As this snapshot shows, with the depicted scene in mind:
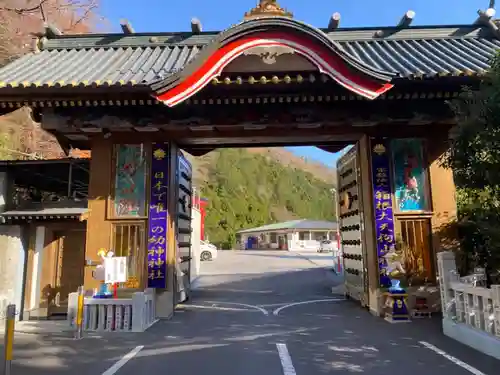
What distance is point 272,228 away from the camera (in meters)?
55.7

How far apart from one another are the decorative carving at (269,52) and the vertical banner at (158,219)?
10.6ft

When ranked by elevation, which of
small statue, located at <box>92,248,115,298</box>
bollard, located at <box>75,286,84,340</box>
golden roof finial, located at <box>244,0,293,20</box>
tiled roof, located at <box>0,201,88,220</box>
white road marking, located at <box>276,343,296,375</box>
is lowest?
white road marking, located at <box>276,343,296,375</box>

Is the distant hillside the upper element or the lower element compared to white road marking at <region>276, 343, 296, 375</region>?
upper

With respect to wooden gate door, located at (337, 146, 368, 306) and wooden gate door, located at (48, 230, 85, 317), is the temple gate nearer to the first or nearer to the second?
wooden gate door, located at (337, 146, 368, 306)

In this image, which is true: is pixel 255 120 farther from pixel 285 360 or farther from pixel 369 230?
pixel 285 360

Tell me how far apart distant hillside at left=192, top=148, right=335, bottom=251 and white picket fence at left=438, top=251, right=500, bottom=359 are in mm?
56846

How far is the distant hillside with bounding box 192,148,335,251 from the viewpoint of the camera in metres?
66.6

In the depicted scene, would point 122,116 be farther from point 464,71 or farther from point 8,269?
point 464,71

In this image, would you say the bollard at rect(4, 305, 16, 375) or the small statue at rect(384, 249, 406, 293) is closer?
the bollard at rect(4, 305, 16, 375)

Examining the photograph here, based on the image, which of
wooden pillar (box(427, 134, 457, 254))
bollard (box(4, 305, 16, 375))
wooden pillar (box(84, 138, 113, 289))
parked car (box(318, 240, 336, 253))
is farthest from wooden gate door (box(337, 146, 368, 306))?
parked car (box(318, 240, 336, 253))

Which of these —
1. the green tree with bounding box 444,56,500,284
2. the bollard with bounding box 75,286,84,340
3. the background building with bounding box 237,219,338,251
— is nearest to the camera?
the green tree with bounding box 444,56,500,284

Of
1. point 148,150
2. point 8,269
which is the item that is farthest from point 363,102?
point 8,269

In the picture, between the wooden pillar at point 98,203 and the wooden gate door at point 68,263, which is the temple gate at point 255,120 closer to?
the wooden pillar at point 98,203

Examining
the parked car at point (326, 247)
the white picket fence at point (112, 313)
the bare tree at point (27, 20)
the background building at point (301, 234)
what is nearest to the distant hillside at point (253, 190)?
the background building at point (301, 234)
